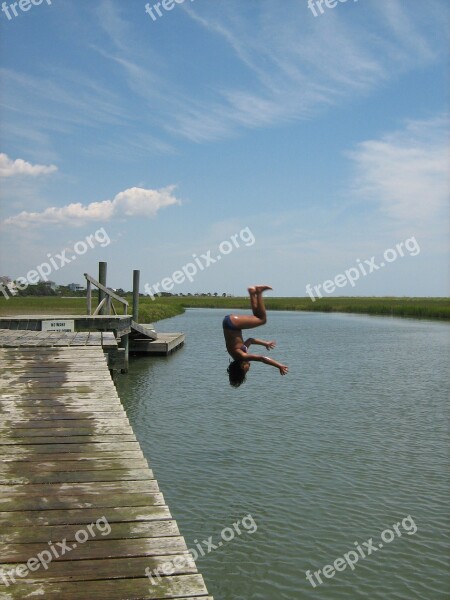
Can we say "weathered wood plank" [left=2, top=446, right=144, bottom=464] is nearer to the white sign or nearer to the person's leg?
the person's leg

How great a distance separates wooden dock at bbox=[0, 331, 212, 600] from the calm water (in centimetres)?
230

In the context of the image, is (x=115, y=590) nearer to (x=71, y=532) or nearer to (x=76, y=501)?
(x=71, y=532)

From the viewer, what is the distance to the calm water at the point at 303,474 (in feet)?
28.1

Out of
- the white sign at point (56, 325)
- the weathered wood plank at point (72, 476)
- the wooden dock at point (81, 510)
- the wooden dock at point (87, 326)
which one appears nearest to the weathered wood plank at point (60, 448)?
the wooden dock at point (81, 510)

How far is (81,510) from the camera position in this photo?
616 cm

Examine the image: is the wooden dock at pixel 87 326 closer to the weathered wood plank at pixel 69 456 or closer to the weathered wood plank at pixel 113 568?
the weathered wood plank at pixel 69 456

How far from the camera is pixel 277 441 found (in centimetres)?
1445

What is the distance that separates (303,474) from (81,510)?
6.83m

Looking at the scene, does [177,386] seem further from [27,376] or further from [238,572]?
[238,572]

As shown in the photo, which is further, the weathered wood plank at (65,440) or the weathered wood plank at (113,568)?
the weathered wood plank at (65,440)

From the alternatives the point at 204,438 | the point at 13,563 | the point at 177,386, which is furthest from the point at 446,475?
the point at 177,386

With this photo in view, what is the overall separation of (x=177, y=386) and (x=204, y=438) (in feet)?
26.7

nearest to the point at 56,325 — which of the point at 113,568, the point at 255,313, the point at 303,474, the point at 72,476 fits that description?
the point at 303,474

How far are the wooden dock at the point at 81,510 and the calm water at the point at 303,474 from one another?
230 centimetres
